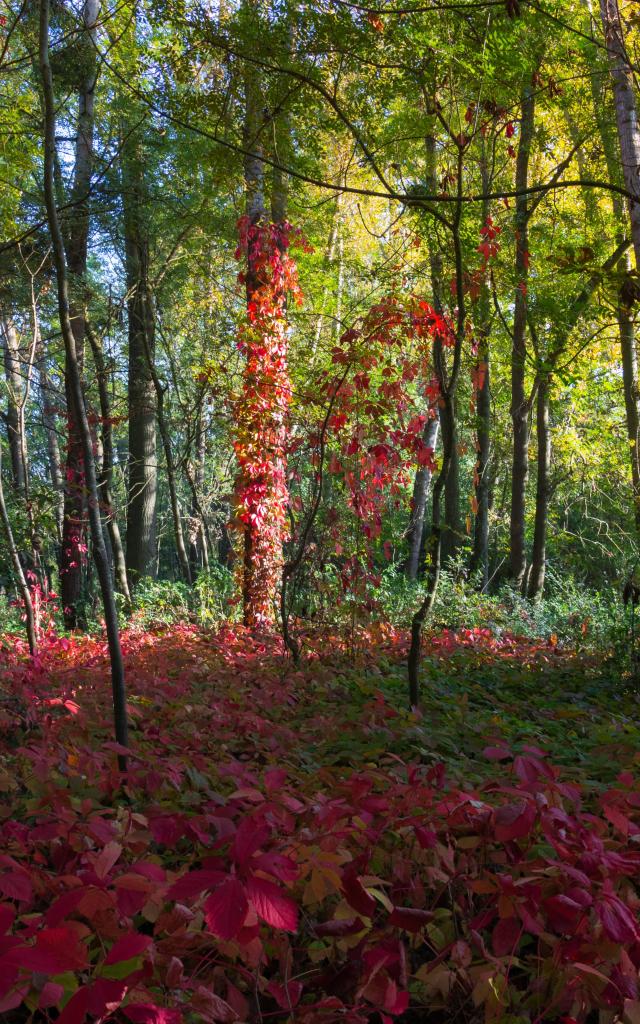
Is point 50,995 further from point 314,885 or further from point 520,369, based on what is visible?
point 520,369

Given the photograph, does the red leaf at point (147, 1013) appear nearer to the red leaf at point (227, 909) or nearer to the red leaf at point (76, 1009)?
the red leaf at point (76, 1009)

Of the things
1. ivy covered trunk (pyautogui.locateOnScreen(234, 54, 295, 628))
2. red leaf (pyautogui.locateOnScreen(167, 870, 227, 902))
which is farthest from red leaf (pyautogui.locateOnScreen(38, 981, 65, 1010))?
ivy covered trunk (pyautogui.locateOnScreen(234, 54, 295, 628))

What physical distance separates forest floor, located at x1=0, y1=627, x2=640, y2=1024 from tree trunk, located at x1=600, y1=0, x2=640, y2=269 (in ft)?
10.6

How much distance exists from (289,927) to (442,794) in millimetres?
1201

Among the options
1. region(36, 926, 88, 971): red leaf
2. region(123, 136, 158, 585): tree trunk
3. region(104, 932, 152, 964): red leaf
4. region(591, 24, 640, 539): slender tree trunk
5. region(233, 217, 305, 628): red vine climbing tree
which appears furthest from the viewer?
region(123, 136, 158, 585): tree trunk

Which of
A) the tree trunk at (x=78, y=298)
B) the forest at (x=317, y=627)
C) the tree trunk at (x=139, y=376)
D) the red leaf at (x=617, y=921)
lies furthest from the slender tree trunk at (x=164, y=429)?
the red leaf at (x=617, y=921)

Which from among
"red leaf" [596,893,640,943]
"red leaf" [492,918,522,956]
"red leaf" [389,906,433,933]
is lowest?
"red leaf" [492,918,522,956]

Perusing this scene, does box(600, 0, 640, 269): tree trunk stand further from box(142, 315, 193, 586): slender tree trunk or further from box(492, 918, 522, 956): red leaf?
box(142, 315, 193, 586): slender tree trunk

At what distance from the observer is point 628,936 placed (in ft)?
4.20

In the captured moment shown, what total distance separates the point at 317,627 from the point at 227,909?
5070 mm

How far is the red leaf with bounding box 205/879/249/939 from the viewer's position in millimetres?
1065

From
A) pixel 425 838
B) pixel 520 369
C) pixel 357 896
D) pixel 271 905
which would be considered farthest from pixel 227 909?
pixel 520 369

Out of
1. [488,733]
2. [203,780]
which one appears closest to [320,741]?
[488,733]

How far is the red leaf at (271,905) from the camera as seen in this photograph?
111 centimetres
